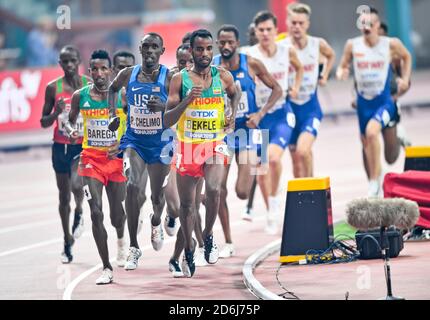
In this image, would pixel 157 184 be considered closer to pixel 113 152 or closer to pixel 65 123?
pixel 113 152

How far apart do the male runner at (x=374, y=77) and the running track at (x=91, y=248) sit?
3.85 ft

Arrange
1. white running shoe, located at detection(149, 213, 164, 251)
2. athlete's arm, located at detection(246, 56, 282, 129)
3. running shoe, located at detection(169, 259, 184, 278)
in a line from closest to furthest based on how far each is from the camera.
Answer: running shoe, located at detection(169, 259, 184, 278) → white running shoe, located at detection(149, 213, 164, 251) → athlete's arm, located at detection(246, 56, 282, 129)

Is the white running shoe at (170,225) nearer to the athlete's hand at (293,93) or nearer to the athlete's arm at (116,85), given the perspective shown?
the athlete's arm at (116,85)

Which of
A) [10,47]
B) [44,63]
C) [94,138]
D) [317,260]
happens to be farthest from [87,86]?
[10,47]

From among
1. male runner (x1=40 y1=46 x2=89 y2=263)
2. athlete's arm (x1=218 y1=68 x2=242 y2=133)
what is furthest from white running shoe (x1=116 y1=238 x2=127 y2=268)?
athlete's arm (x1=218 y1=68 x2=242 y2=133)

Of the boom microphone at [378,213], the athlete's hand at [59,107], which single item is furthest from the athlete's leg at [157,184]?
the boom microphone at [378,213]

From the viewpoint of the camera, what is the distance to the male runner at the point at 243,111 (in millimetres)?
16047

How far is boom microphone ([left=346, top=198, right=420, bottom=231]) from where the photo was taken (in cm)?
1252

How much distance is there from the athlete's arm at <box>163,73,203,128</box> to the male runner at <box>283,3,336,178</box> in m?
4.45

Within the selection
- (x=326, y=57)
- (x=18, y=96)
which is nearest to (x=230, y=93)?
(x=326, y=57)

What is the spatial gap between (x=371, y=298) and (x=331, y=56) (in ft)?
25.4

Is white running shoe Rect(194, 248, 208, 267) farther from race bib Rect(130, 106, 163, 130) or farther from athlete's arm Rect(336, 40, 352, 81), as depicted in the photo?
athlete's arm Rect(336, 40, 352, 81)

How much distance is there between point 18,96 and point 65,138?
50.8 feet

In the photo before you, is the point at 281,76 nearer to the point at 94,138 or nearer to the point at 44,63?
the point at 94,138
